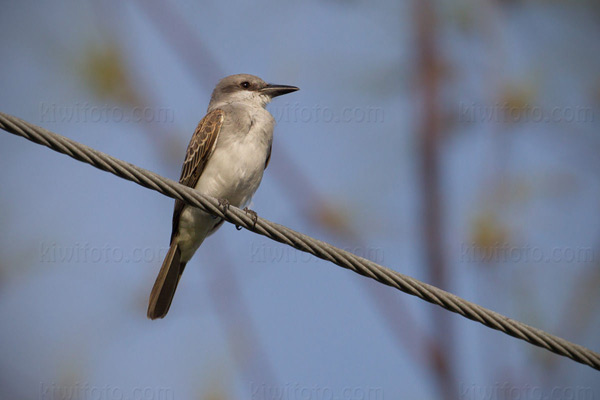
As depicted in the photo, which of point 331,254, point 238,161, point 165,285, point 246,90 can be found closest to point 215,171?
point 238,161

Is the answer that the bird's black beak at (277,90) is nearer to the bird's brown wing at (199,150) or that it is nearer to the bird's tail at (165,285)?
the bird's brown wing at (199,150)

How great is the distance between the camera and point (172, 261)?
5.96 meters

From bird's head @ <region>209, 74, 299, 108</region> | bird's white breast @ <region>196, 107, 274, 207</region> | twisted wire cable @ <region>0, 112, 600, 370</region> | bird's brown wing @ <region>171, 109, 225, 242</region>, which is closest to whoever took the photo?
twisted wire cable @ <region>0, 112, 600, 370</region>

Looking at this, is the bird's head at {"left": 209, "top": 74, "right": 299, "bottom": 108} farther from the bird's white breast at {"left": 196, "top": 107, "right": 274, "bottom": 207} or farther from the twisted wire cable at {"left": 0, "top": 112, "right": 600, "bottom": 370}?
the twisted wire cable at {"left": 0, "top": 112, "right": 600, "bottom": 370}

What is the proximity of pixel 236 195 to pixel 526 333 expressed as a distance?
2.88 meters

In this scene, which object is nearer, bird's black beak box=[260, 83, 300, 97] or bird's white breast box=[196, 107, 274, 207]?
bird's white breast box=[196, 107, 274, 207]

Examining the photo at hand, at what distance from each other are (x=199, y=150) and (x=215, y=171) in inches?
10.7

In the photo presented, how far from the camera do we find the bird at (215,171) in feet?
→ 18.4

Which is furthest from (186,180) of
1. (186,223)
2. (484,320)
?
(484,320)

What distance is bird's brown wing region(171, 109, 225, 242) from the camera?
18.8ft

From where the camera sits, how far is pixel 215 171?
222 inches

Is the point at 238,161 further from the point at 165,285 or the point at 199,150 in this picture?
the point at 165,285

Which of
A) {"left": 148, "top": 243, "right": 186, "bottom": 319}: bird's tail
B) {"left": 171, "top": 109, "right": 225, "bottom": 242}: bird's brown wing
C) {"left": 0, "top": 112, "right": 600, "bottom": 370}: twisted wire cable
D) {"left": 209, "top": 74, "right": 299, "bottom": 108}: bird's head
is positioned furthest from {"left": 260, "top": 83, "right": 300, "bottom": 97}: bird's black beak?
{"left": 0, "top": 112, "right": 600, "bottom": 370}: twisted wire cable

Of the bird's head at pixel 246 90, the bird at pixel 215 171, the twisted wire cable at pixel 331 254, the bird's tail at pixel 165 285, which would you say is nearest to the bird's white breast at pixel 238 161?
the bird at pixel 215 171
